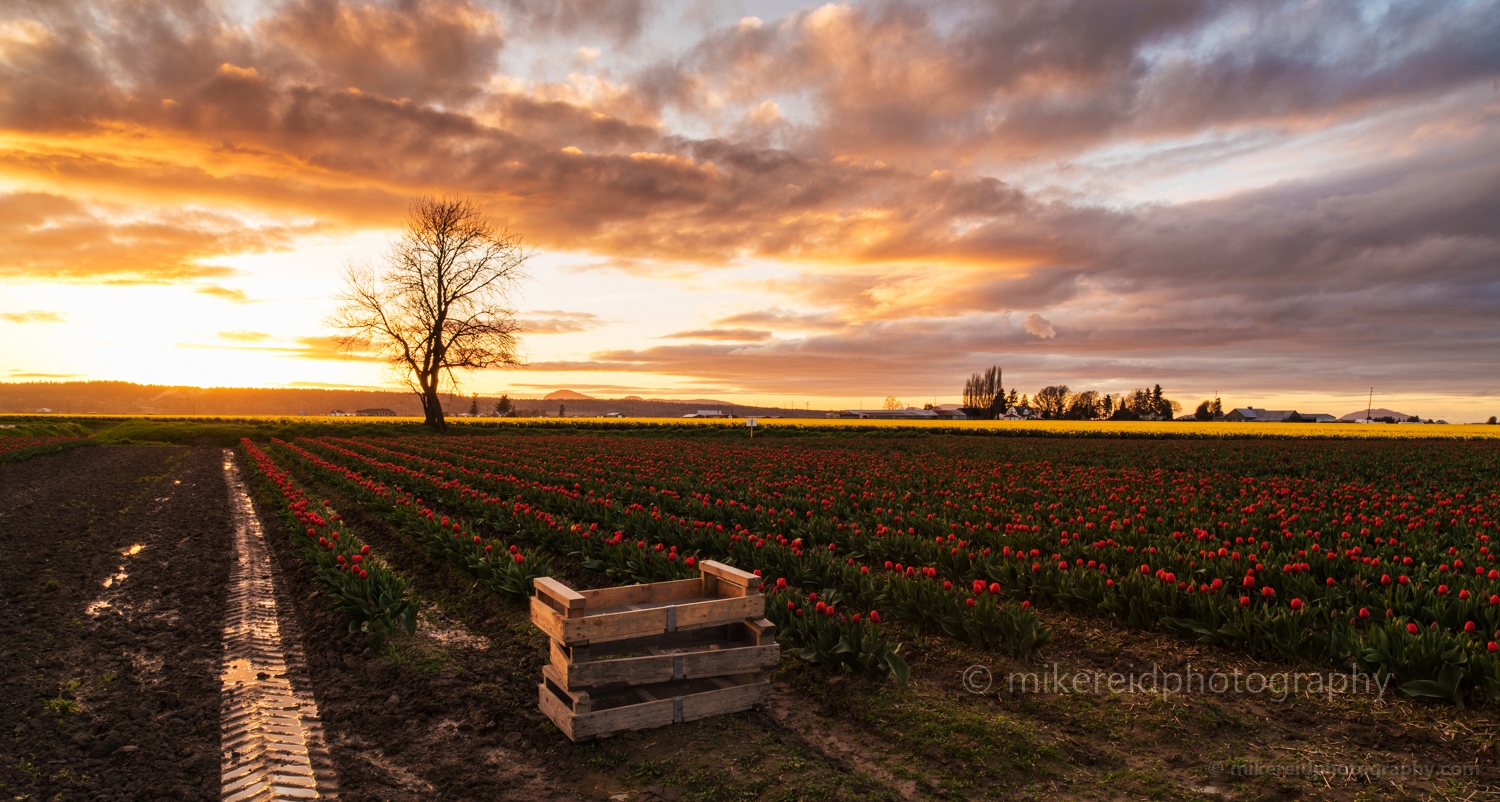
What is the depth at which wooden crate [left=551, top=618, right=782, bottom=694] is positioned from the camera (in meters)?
4.95

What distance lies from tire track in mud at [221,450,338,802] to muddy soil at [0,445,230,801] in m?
0.13

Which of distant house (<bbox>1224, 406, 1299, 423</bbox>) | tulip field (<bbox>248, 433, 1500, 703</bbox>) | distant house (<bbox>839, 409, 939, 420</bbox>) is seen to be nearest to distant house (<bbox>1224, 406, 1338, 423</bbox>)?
distant house (<bbox>1224, 406, 1299, 423</bbox>)

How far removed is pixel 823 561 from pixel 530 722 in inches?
152

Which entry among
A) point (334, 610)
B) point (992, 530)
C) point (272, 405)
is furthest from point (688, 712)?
point (272, 405)

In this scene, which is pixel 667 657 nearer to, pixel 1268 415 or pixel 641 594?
pixel 641 594

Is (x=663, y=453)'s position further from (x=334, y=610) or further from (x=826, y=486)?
(x=334, y=610)

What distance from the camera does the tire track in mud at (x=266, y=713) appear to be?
4488 millimetres

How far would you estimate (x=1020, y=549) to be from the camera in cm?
916

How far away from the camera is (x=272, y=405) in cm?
19112

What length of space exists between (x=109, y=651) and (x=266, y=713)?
110 inches

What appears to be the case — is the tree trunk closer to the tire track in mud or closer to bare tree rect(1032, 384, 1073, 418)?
the tire track in mud
